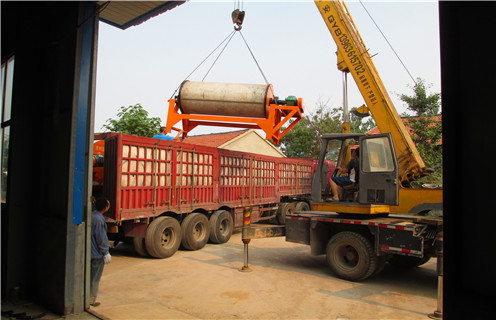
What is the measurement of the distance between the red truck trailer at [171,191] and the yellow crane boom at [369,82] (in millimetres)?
4218

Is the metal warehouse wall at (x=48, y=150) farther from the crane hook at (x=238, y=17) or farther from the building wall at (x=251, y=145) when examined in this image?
the building wall at (x=251, y=145)

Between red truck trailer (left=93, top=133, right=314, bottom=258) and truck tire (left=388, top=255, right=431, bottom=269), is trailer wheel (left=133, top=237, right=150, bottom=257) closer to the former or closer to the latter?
red truck trailer (left=93, top=133, right=314, bottom=258)

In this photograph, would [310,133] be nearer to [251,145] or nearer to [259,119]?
[251,145]

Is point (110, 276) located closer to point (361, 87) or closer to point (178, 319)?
point (178, 319)

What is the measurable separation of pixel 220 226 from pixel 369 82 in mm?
5798

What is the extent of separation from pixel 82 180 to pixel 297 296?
3711 millimetres

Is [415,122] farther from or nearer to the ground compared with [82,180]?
farther from the ground

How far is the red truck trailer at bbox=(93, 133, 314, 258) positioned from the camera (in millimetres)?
7176

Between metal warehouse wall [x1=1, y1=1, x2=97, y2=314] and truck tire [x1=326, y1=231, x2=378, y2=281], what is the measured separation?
14.9ft

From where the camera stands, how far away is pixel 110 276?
6391mm

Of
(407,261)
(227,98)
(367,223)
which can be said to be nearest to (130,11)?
(227,98)

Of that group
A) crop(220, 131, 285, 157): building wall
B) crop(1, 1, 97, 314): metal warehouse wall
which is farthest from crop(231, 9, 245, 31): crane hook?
crop(220, 131, 285, 157): building wall
